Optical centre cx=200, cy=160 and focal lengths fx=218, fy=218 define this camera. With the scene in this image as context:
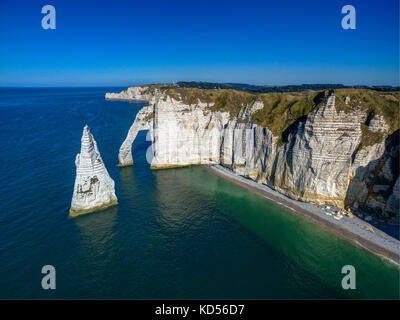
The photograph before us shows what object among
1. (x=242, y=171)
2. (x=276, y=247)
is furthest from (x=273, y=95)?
(x=276, y=247)

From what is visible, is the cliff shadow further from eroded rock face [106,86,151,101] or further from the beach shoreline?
eroded rock face [106,86,151,101]

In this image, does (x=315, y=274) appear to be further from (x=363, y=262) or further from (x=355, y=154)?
(x=355, y=154)
